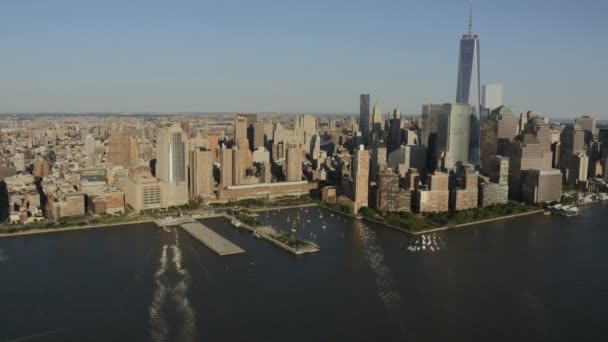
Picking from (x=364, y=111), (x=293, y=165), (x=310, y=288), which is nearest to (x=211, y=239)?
(x=310, y=288)

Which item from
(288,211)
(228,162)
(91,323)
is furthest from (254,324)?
(228,162)

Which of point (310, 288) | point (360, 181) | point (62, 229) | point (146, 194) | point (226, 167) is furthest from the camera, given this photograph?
point (226, 167)

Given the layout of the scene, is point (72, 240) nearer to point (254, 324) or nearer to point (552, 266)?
point (254, 324)

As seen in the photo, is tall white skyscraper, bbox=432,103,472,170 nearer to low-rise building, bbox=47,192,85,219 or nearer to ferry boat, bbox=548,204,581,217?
ferry boat, bbox=548,204,581,217

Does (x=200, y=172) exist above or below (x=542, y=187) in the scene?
above

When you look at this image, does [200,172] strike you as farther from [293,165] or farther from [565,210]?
[565,210]
